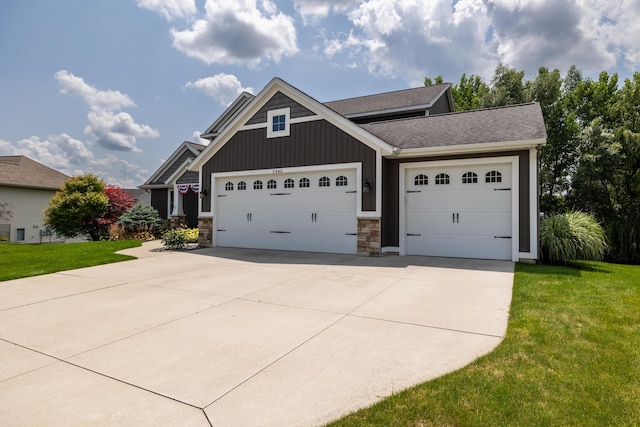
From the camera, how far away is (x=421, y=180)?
969 cm

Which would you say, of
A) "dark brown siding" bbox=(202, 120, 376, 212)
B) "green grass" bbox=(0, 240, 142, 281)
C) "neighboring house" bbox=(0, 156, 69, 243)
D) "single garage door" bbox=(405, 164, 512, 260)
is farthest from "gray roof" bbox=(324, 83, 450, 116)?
"neighboring house" bbox=(0, 156, 69, 243)

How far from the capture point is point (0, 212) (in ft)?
63.1

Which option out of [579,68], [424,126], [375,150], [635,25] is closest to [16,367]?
[375,150]

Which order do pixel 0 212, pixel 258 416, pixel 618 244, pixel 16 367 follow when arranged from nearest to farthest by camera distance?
1. pixel 258 416
2. pixel 16 367
3. pixel 618 244
4. pixel 0 212

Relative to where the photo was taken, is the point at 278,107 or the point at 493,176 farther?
the point at 278,107

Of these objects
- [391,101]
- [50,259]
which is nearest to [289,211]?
[50,259]

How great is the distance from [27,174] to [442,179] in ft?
83.7

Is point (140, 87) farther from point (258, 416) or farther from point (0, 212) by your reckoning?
point (258, 416)

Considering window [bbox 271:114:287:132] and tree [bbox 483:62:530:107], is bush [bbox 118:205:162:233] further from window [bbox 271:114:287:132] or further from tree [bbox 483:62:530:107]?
tree [bbox 483:62:530:107]

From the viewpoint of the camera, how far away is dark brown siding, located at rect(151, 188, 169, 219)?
19625 millimetres

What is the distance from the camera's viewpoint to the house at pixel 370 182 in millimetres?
8688

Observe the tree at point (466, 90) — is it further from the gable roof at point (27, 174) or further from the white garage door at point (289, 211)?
the gable roof at point (27, 174)

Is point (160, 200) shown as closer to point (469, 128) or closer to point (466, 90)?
point (469, 128)

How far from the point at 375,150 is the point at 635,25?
12511 millimetres
